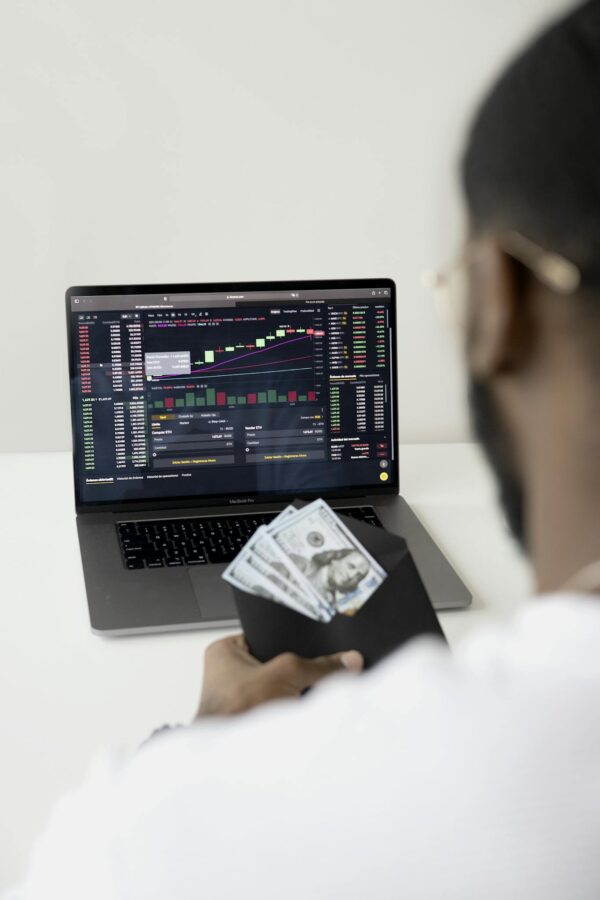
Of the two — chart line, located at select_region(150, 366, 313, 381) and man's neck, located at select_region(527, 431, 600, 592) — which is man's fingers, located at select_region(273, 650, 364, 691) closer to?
man's neck, located at select_region(527, 431, 600, 592)

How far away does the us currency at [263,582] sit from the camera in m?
1.06

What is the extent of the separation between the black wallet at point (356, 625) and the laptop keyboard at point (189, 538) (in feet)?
1.07

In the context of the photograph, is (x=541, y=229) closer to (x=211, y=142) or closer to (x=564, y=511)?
(x=564, y=511)

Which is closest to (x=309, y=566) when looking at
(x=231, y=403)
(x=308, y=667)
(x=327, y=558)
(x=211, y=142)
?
(x=327, y=558)

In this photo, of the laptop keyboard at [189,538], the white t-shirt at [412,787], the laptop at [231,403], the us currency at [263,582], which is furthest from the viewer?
the laptop at [231,403]

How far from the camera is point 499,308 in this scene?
588 millimetres

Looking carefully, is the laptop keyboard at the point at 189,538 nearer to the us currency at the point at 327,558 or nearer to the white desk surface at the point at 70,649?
the white desk surface at the point at 70,649

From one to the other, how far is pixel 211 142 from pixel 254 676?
104 cm

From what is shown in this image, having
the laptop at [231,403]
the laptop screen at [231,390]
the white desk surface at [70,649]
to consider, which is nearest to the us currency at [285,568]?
the white desk surface at [70,649]

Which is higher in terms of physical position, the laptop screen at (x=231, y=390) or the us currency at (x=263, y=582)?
the laptop screen at (x=231, y=390)

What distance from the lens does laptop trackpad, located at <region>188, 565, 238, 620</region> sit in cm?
124

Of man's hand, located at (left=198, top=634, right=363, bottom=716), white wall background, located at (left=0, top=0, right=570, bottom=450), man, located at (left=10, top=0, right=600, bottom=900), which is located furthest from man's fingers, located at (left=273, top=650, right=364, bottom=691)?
white wall background, located at (left=0, top=0, right=570, bottom=450)

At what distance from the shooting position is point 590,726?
52 centimetres

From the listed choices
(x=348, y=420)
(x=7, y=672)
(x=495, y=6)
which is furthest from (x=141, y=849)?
(x=495, y=6)
